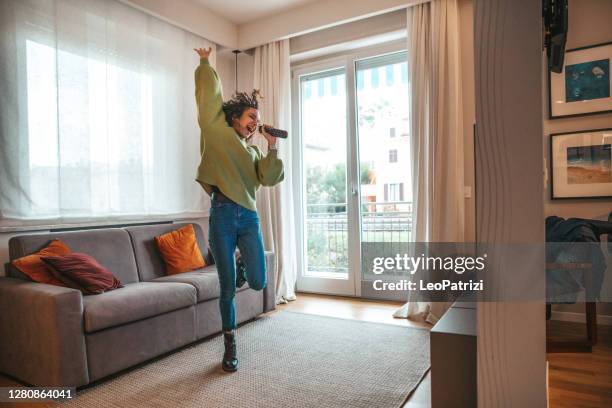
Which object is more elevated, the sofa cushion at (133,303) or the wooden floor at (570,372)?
the sofa cushion at (133,303)

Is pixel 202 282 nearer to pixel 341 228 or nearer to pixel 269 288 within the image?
pixel 269 288

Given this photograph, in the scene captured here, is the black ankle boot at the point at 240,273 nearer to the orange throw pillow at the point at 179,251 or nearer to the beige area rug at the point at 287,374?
the beige area rug at the point at 287,374

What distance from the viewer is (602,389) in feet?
6.14

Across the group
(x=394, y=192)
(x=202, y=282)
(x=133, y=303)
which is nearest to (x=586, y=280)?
(x=394, y=192)

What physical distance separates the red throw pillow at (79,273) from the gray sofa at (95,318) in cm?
10

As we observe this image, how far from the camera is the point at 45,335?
6.26 feet

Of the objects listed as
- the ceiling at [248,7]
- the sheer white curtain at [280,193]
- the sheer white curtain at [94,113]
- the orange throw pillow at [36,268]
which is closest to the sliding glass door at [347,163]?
the sheer white curtain at [280,193]

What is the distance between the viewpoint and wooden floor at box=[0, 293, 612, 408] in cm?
179

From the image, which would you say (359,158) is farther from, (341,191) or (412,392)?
(412,392)

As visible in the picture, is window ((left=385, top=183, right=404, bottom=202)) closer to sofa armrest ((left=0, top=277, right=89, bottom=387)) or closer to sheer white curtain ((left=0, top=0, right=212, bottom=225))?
sheer white curtain ((left=0, top=0, right=212, bottom=225))

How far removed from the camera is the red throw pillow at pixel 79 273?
2.21 meters

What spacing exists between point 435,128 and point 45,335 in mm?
2877

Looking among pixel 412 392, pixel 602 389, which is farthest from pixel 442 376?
pixel 602 389

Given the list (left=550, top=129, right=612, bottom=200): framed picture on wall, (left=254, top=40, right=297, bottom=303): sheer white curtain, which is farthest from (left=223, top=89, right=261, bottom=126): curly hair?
(left=550, top=129, right=612, bottom=200): framed picture on wall
